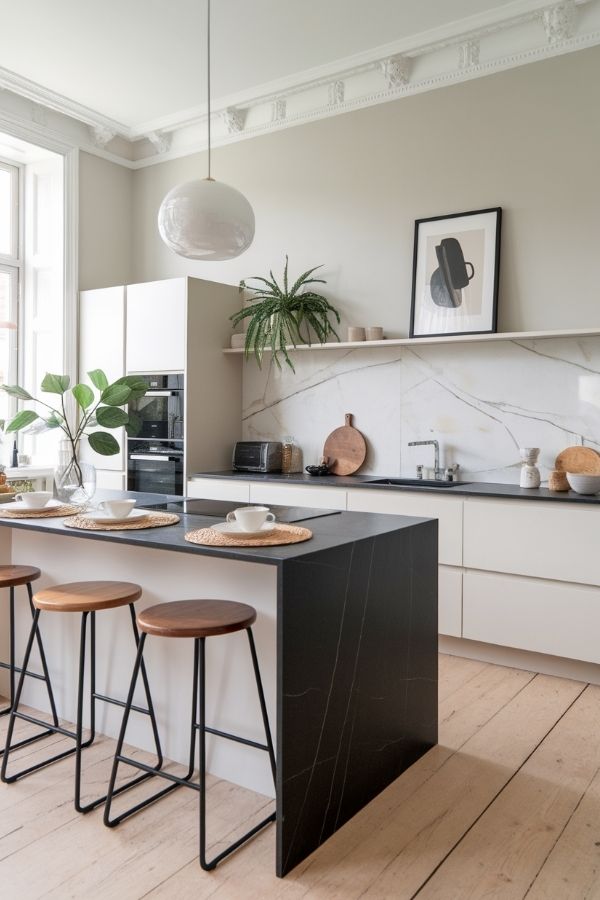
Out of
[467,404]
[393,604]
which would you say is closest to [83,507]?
[393,604]

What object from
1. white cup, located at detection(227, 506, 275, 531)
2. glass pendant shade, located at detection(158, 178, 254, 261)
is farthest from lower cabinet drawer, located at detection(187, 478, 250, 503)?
white cup, located at detection(227, 506, 275, 531)

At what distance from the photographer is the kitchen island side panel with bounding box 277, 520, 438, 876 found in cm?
183

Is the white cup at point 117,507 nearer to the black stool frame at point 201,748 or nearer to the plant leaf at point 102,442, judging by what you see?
the plant leaf at point 102,442

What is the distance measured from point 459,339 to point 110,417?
1.98 m

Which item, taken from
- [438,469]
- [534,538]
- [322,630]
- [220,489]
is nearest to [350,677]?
[322,630]

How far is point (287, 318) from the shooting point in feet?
14.6

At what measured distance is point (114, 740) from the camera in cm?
259

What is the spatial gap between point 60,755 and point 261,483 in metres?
2.00

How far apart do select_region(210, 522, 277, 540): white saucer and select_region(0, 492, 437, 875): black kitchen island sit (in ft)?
0.33

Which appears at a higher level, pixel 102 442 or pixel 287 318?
pixel 287 318

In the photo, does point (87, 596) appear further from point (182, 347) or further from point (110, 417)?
point (182, 347)

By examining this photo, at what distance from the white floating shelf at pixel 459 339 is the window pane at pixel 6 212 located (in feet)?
6.34

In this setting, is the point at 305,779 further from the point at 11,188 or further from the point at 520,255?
the point at 11,188

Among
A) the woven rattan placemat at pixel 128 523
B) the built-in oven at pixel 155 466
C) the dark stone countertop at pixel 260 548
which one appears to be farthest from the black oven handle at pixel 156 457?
the woven rattan placemat at pixel 128 523
